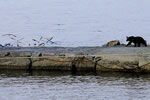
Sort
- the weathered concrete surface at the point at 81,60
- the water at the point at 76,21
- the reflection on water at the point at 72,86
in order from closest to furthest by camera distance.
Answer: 1. the reflection on water at the point at 72,86
2. the weathered concrete surface at the point at 81,60
3. the water at the point at 76,21

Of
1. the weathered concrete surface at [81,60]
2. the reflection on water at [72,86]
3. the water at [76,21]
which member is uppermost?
the water at [76,21]

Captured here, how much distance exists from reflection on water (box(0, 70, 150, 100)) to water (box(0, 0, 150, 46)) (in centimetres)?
643

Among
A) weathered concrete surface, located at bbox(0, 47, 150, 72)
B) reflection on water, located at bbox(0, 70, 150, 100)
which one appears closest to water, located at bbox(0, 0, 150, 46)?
weathered concrete surface, located at bbox(0, 47, 150, 72)

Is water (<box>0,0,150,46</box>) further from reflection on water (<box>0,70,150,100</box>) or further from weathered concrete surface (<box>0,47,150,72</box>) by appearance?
reflection on water (<box>0,70,150,100</box>)

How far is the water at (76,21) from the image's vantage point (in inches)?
925

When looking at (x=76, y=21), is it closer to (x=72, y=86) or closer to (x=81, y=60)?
(x=81, y=60)

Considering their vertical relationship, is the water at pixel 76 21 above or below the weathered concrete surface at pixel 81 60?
above

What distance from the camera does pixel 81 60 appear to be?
1530 centimetres

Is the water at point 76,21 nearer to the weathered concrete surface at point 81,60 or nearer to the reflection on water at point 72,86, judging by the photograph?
the weathered concrete surface at point 81,60

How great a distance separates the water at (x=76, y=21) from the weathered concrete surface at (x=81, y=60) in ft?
17.7

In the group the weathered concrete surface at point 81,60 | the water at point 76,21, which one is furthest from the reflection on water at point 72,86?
the water at point 76,21

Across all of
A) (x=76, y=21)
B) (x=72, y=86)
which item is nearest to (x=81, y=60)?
(x=72, y=86)

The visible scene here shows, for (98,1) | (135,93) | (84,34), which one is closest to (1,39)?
(84,34)

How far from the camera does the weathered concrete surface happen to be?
15.0m
